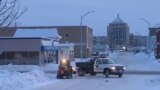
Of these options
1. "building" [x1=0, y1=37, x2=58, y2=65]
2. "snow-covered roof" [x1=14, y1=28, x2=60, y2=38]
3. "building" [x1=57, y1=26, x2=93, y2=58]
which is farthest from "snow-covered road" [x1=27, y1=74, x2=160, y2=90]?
"building" [x1=57, y1=26, x2=93, y2=58]

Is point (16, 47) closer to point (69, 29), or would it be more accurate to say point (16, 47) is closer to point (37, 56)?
point (37, 56)

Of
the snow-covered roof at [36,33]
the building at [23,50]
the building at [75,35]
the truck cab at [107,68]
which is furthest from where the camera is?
the building at [75,35]

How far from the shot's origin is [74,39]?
135750 millimetres

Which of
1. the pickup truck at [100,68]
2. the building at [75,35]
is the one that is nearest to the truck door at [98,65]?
the pickup truck at [100,68]

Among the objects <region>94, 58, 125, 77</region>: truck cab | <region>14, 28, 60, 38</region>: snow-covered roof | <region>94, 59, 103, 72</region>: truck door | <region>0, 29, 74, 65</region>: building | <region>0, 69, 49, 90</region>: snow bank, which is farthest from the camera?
<region>14, 28, 60, 38</region>: snow-covered roof

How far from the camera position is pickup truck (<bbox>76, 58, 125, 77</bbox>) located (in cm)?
4297

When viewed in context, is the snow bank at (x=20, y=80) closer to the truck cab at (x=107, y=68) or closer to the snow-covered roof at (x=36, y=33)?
the truck cab at (x=107, y=68)

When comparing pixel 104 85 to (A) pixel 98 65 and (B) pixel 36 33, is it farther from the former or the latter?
(B) pixel 36 33

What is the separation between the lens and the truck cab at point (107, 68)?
42.9m

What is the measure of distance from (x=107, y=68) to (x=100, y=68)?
979mm

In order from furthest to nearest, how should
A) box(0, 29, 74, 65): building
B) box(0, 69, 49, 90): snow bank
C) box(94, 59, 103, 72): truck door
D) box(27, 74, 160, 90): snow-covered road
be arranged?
box(0, 29, 74, 65): building < box(94, 59, 103, 72): truck door < box(27, 74, 160, 90): snow-covered road < box(0, 69, 49, 90): snow bank

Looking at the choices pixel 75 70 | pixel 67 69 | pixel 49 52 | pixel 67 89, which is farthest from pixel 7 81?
pixel 49 52

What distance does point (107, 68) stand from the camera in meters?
43.3

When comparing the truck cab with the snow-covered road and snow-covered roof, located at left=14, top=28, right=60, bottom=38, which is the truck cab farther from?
snow-covered roof, located at left=14, top=28, right=60, bottom=38
